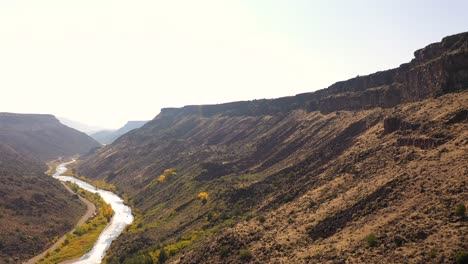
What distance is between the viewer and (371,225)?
32.8 meters

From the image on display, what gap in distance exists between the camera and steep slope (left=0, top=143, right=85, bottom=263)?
69062 millimetres

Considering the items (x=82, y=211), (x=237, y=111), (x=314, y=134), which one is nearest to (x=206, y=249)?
(x=314, y=134)

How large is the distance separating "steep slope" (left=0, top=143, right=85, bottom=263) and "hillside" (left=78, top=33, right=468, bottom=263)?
1644cm

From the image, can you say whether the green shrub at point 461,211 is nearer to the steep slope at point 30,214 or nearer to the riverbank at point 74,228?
the riverbank at point 74,228

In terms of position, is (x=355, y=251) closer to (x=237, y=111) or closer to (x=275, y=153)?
(x=275, y=153)

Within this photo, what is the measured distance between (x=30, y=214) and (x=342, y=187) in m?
73.3

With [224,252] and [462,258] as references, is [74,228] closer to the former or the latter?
[224,252]

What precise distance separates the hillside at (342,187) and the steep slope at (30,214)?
1644cm

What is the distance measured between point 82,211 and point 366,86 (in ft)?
265

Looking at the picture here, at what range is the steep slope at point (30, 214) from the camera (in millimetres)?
69062

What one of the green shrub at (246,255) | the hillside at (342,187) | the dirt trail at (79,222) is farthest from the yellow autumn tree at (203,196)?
the green shrub at (246,255)

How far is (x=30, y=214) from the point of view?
84.9 m

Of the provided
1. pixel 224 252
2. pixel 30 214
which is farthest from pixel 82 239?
pixel 224 252

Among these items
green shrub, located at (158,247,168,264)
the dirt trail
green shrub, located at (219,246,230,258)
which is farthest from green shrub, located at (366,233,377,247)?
the dirt trail
